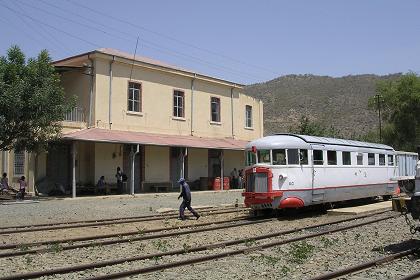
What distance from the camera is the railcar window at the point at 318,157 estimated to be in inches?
689

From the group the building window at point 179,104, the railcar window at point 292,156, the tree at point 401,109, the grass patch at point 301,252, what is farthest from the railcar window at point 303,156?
the tree at point 401,109

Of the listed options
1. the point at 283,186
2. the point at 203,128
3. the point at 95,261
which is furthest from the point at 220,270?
the point at 203,128

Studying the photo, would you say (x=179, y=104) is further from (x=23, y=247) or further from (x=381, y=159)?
(x=23, y=247)

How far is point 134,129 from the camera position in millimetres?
29359

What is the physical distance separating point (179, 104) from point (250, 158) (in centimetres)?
1579

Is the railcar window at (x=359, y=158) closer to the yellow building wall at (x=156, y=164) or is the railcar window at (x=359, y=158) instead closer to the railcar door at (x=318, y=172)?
the railcar door at (x=318, y=172)

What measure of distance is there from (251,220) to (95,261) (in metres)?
7.83

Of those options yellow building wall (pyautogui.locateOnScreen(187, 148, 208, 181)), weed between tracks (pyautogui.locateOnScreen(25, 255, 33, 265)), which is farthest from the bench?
weed between tracks (pyautogui.locateOnScreen(25, 255, 33, 265))

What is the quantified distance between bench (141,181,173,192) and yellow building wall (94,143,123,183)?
75.3 inches

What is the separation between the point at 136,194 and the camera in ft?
90.7

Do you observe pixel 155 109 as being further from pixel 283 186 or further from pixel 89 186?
pixel 283 186

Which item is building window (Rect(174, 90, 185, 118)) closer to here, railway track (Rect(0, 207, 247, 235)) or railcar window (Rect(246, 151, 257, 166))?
railway track (Rect(0, 207, 247, 235))

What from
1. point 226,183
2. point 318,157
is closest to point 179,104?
point 226,183

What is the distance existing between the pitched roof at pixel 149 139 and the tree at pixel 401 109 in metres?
19.5
